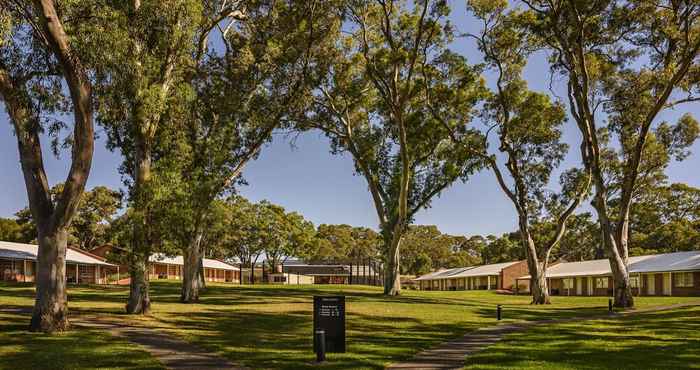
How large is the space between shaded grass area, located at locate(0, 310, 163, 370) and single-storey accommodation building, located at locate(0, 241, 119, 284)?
3177 centimetres

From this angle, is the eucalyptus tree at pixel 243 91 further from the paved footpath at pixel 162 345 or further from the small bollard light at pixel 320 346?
the small bollard light at pixel 320 346

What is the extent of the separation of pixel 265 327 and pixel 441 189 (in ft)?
82.3

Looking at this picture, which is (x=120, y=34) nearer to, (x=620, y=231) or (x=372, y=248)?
(x=620, y=231)

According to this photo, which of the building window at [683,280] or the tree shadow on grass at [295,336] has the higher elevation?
the tree shadow on grass at [295,336]

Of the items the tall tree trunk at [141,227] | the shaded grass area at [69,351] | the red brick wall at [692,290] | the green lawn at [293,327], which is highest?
the tall tree trunk at [141,227]

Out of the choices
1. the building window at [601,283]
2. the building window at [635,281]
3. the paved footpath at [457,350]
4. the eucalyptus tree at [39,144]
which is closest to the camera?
the paved footpath at [457,350]

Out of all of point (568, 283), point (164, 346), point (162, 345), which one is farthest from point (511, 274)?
point (164, 346)

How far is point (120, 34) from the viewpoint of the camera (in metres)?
19.0

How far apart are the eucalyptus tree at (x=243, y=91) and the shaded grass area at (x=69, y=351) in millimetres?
9780

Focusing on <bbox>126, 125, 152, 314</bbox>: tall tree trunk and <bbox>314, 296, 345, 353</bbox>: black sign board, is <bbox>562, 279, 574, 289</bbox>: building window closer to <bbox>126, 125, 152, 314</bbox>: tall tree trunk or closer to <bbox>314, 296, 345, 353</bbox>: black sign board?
<bbox>126, 125, 152, 314</bbox>: tall tree trunk

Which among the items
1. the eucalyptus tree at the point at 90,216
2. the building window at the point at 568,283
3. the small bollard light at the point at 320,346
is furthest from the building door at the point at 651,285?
the eucalyptus tree at the point at 90,216

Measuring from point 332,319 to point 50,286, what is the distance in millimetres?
9721

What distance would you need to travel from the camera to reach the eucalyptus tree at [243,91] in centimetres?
2845

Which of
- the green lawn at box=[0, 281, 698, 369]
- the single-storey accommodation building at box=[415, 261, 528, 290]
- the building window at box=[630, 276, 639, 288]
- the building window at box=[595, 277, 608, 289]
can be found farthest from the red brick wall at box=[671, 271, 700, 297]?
the green lawn at box=[0, 281, 698, 369]
